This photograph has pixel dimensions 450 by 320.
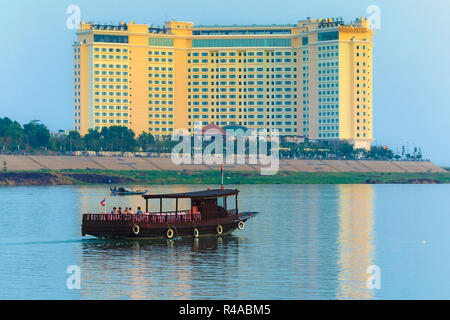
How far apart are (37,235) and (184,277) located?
29949 mm

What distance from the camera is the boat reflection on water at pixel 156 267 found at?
4816 centimetres

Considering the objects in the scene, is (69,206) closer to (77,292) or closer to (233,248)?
(233,248)

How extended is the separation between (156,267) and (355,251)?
59.6 ft

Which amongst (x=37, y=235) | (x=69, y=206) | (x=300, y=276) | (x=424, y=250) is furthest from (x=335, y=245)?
(x=69, y=206)

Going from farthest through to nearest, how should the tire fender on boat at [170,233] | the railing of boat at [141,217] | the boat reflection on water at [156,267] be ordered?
the tire fender on boat at [170,233]
the railing of boat at [141,217]
the boat reflection on water at [156,267]

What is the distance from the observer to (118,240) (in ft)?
233

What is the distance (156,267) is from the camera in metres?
56.8

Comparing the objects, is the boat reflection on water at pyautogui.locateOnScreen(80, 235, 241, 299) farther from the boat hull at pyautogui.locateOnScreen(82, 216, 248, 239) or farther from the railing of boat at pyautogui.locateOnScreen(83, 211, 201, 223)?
the railing of boat at pyautogui.locateOnScreen(83, 211, 201, 223)

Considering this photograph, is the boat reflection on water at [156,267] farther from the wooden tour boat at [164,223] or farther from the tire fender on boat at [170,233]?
the wooden tour boat at [164,223]

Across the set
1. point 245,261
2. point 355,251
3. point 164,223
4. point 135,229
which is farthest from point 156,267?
Result: point 355,251

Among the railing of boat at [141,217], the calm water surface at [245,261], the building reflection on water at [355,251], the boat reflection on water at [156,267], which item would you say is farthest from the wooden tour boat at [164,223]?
the building reflection on water at [355,251]

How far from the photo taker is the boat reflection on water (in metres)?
48.2

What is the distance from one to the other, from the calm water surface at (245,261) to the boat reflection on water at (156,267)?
0.22 ft

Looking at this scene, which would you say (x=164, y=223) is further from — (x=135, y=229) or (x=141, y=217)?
(x=135, y=229)
